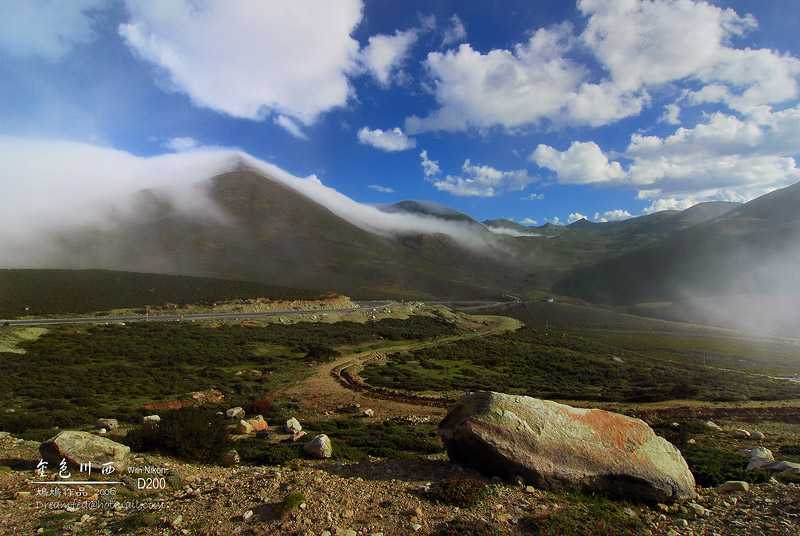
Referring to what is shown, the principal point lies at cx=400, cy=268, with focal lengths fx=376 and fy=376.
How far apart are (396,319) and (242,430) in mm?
44562

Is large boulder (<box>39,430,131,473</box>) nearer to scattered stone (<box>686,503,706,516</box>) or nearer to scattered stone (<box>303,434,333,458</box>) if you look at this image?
scattered stone (<box>303,434,333,458</box>)

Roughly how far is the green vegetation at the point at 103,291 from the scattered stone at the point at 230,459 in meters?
50.5

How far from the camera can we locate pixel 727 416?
1988 centimetres

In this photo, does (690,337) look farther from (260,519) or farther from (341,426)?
(260,519)

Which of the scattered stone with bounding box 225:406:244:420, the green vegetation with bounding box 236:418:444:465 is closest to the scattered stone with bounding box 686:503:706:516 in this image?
Result: the green vegetation with bounding box 236:418:444:465

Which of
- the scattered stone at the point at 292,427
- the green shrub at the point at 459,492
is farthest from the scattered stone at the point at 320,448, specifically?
the green shrub at the point at 459,492

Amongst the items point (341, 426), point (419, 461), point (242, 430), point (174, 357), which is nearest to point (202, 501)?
point (419, 461)

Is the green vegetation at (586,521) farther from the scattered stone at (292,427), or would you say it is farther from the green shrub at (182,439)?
the scattered stone at (292,427)

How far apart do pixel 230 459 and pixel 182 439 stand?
4.79ft

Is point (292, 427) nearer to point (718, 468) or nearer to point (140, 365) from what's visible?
point (718, 468)

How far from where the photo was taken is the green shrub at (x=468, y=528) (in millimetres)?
6254

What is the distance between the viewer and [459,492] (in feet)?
24.6

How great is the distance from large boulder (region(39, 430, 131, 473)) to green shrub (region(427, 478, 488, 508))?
697 centimetres

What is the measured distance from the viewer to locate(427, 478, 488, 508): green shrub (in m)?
7.31
